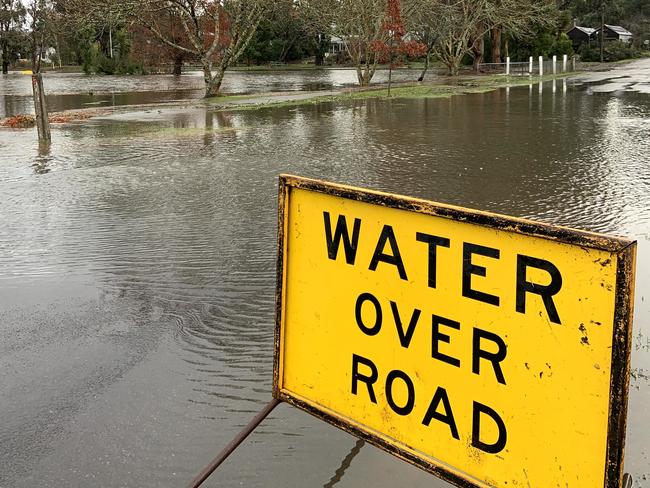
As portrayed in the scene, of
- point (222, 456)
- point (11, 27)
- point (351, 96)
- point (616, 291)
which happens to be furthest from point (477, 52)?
point (11, 27)

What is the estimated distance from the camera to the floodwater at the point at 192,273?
326 centimetres

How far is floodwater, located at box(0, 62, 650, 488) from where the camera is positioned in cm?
326

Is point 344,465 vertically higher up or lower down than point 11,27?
lower down

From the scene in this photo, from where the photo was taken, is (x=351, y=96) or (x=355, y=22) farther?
(x=355, y=22)

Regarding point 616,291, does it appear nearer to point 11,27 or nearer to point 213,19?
point 213,19

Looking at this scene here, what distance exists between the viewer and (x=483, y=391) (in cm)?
225

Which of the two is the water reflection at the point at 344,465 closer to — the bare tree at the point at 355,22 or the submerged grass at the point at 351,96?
the submerged grass at the point at 351,96

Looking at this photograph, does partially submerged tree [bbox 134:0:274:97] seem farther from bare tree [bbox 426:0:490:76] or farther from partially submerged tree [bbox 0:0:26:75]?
partially submerged tree [bbox 0:0:26:75]

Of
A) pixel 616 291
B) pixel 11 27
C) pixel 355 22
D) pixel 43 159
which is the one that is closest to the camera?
pixel 616 291

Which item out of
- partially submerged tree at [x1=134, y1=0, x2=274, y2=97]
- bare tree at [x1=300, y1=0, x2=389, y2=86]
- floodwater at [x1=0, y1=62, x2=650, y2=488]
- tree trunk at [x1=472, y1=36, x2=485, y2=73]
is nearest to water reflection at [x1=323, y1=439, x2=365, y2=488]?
floodwater at [x1=0, y1=62, x2=650, y2=488]

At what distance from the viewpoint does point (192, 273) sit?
5848 mm

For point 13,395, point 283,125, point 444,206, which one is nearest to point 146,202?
point 13,395

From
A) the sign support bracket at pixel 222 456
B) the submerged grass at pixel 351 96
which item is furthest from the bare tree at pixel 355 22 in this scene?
the sign support bracket at pixel 222 456

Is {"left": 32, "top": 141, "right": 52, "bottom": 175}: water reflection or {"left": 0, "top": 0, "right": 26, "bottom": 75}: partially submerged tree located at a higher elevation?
{"left": 0, "top": 0, "right": 26, "bottom": 75}: partially submerged tree
